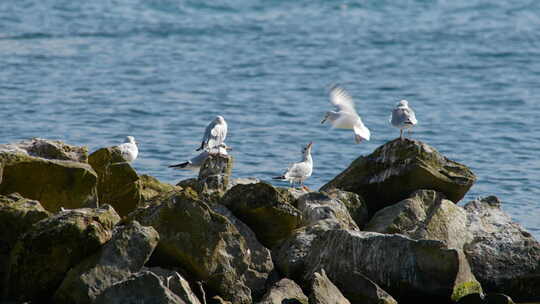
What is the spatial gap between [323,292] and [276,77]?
1623cm

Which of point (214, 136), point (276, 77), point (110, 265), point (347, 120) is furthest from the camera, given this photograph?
point (276, 77)

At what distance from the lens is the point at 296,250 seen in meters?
9.06

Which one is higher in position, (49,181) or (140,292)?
(49,181)

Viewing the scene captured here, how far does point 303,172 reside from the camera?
1221 cm

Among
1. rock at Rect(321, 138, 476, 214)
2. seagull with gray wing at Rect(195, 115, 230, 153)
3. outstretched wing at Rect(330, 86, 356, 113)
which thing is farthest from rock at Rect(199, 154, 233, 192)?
outstretched wing at Rect(330, 86, 356, 113)

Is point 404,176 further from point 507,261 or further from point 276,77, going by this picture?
point 276,77

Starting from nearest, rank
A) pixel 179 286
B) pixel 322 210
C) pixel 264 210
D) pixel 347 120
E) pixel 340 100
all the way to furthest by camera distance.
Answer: pixel 179 286, pixel 264 210, pixel 322 210, pixel 347 120, pixel 340 100

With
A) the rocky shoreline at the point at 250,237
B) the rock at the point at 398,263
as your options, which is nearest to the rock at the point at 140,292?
the rocky shoreline at the point at 250,237

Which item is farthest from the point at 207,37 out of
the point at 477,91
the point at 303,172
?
the point at 303,172

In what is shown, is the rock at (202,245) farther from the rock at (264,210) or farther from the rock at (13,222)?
the rock at (13,222)

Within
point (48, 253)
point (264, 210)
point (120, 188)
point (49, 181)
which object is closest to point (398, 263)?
point (264, 210)

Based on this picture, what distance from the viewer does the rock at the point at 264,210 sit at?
30.0 ft

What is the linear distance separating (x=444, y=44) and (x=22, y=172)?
20.6 metres

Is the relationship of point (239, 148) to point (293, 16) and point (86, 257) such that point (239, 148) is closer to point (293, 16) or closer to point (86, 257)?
point (86, 257)
